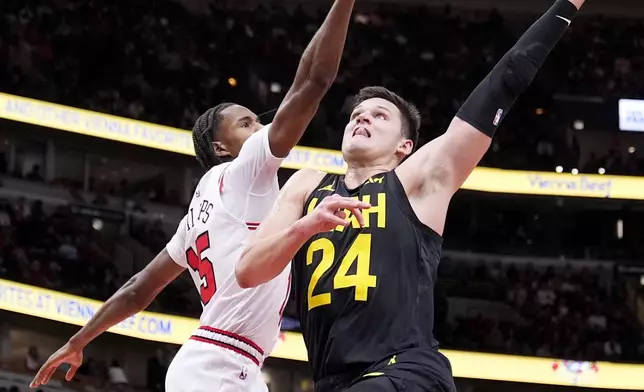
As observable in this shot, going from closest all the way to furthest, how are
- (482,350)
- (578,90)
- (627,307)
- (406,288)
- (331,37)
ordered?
(406,288) < (331,37) < (482,350) < (627,307) < (578,90)

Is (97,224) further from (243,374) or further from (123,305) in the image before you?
(243,374)

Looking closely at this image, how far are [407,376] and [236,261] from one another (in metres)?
1.32

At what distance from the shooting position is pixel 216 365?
4.54 meters

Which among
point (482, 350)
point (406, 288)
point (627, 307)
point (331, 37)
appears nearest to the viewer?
point (406, 288)

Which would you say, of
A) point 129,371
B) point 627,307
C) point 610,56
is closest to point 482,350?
point 627,307

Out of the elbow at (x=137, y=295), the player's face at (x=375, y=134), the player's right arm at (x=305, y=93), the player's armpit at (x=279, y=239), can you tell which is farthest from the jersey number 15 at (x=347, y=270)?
the elbow at (x=137, y=295)

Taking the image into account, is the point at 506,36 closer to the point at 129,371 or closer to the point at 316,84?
the point at 129,371

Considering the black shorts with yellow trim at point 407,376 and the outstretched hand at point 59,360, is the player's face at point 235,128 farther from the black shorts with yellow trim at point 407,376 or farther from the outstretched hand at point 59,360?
the black shorts with yellow trim at point 407,376

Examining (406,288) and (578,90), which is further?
(578,90)

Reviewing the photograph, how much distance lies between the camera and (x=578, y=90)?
77.2 feet

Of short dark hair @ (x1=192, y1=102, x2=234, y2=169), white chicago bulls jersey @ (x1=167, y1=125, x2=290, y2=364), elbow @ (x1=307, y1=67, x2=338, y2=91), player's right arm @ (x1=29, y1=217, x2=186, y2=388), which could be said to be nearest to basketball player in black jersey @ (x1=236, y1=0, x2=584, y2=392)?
elbow @ (x1=307, y1=67, x2=338, y2=91)

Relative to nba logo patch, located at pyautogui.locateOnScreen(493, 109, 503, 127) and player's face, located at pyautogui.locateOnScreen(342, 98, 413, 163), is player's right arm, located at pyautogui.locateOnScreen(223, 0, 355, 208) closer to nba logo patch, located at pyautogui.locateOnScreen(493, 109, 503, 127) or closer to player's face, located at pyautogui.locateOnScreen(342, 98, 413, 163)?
player's face, located at pyautogui.locateOnScreen(342, 98, 413, 163)

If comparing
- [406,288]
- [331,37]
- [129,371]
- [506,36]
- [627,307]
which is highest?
[506,36]

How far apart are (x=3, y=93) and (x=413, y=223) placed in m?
16.0
